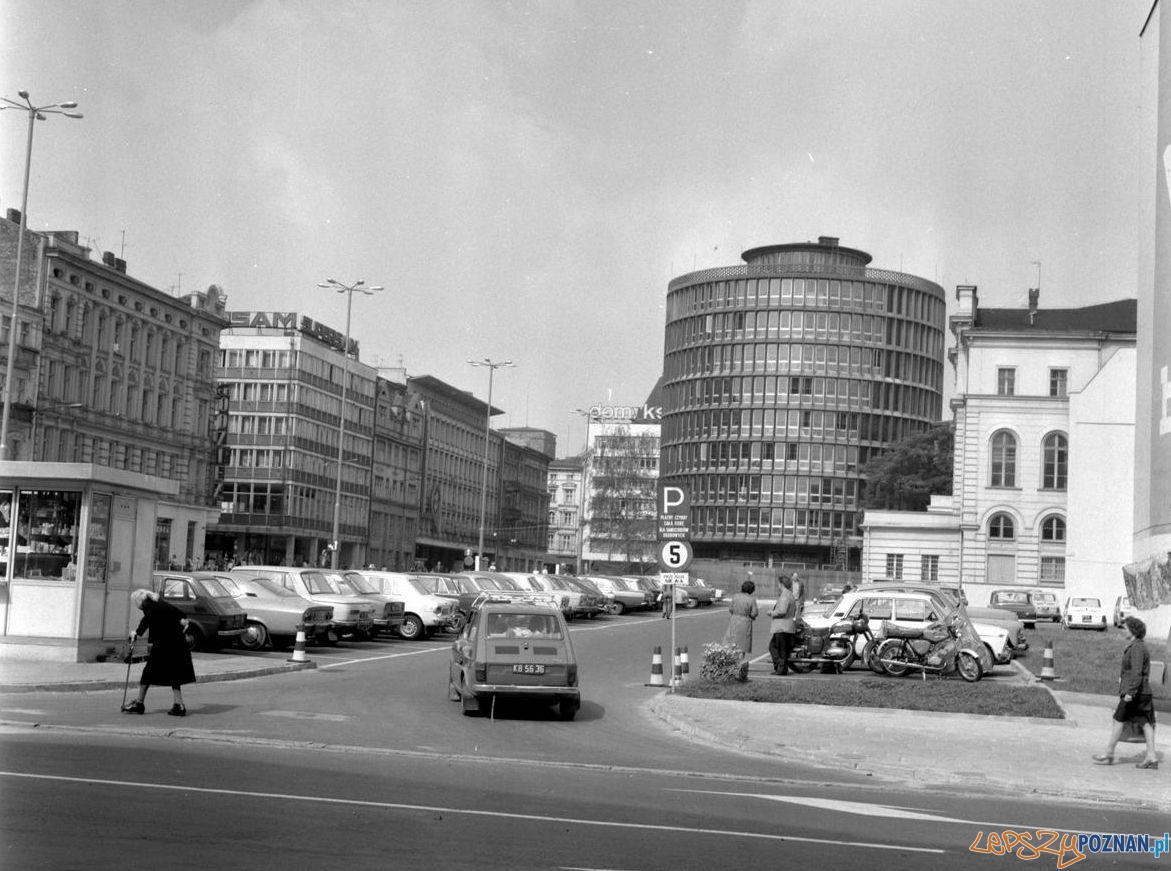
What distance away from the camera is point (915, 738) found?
696 inches

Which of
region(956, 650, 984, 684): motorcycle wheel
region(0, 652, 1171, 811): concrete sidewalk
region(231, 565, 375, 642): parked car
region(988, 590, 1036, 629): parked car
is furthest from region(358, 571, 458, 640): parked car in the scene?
region(988, 590, 1036, 629): parked car

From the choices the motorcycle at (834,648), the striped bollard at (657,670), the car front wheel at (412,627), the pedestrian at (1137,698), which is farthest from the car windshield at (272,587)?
the pedestrian at (1137,698)

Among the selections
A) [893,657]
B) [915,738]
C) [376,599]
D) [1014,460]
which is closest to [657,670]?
[893,657]

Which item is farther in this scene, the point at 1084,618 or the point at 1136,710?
the point at 1084,618

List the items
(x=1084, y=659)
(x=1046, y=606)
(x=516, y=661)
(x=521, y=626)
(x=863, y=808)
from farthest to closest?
(x=1046, y=606) < (x=1084, y=659) < (x=521, y=626) < (x=516, y=661) < (x=863, y=808)

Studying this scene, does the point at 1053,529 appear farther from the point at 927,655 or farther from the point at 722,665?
the point at 722,665

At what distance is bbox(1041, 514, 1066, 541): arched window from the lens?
86.6 meters

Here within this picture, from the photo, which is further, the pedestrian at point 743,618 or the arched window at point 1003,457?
the arched window at point 1003,457

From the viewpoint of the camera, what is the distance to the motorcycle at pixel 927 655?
25578 mm

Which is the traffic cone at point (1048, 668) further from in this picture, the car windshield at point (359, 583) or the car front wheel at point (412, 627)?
the car windshield at point (359, 583)

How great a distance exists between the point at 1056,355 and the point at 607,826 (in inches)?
3328

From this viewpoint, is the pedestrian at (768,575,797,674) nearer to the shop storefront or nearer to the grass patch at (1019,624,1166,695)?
the grass patch at (1019,624,1166,695)

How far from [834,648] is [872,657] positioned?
3.08 ft

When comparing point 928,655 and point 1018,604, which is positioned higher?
point 1018,604
